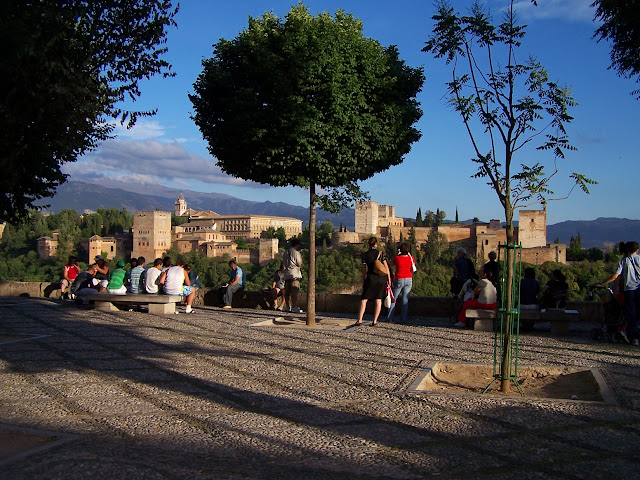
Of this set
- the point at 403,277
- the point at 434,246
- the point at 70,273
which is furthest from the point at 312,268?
the point at 434,246

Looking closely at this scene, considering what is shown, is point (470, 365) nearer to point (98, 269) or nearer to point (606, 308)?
point (606, 308)

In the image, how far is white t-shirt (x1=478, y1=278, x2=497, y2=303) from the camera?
35.1 feet

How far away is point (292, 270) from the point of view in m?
13.2

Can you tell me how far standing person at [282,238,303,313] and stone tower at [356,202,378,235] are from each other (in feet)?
343

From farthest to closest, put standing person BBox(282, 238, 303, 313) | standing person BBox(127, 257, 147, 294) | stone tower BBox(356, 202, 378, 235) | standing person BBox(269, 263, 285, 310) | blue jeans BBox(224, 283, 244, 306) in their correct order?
stone tower BBox(356, 202, 378, 235)
blue jeans BBox(224, 283, 244, 306)
standing person BBox(269, 263, 285, 310)
standing person BBox(282, 238, 303, 313)
standing person BBox(127, 257, 147, 294)

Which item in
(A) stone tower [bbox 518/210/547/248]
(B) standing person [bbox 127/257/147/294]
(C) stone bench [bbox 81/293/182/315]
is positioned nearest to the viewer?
(C) stone bench [bbox 81/293/182/315]

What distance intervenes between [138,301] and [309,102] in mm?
5286

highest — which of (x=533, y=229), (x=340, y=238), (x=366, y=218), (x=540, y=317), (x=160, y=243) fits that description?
(x=366, y=218)

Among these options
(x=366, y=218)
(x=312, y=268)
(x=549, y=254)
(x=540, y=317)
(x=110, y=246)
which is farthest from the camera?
(x=366, y=218)

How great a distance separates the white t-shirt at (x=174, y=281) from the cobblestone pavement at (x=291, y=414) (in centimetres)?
381

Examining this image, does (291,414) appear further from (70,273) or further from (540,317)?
(70,273)

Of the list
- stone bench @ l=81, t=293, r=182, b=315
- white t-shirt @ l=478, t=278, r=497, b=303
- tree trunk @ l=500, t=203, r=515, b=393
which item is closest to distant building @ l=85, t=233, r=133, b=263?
stone bench @ l=81, t=293, r=182, b=315

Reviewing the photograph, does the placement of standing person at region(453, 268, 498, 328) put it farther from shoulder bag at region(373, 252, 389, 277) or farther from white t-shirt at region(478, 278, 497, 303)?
shoulder bag at region(373, 252, 389, 277)

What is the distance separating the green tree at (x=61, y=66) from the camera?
6.22 m
